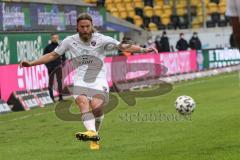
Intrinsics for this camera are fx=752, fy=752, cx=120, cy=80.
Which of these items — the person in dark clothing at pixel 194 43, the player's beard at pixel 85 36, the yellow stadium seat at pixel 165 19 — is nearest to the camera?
→ the player's beard at pixel 85 36

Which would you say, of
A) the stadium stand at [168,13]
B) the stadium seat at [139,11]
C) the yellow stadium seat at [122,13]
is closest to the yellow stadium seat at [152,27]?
the stadium stand at [168,13]

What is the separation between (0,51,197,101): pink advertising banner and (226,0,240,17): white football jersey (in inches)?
542

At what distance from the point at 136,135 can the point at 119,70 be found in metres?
14.7

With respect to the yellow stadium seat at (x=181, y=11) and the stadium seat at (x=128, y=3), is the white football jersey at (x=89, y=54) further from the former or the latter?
the stadium seat at (x=128, y=3)

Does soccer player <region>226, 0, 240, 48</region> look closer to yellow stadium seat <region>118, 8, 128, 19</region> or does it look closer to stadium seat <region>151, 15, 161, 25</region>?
stadium seat <region>151, 15, 161, 25</region>

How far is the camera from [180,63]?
115ft

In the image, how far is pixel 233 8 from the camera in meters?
7.94

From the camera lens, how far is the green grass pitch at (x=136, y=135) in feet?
35.5

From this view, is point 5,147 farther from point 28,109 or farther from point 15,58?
point 15,58

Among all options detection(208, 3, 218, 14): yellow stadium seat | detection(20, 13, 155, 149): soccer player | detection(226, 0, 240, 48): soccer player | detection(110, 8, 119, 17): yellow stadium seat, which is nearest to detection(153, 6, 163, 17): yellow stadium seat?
detection(110, 8, 119, 17): yellow stadium seat

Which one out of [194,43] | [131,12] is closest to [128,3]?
[131,12]

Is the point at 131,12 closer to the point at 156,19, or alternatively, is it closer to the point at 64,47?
the point at 156,19

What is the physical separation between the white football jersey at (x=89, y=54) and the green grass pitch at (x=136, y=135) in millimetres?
1171

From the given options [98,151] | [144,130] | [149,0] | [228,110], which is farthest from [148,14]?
[98,151]
